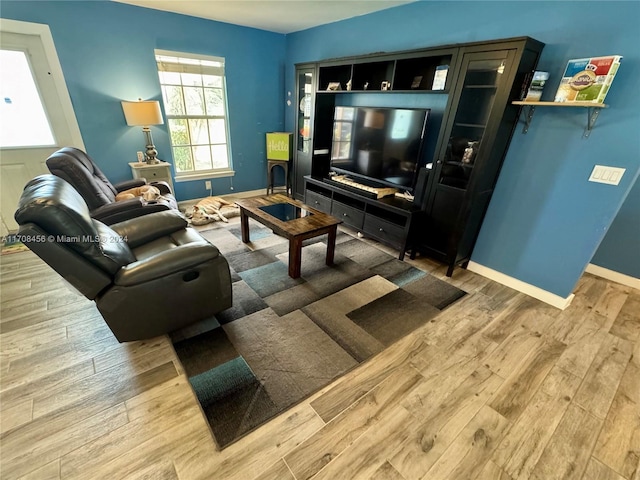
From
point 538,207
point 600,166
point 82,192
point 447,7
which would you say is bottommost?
point 82,192

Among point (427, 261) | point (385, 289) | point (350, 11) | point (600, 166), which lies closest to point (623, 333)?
point (600, 166)

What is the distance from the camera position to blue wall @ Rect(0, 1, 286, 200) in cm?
289

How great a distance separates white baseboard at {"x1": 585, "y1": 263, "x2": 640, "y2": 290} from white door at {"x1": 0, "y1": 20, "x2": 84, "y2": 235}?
225 inches

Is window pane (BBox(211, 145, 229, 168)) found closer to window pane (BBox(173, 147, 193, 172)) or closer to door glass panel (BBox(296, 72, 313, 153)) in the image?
window pane (BBox(173, 147, 193, 172))

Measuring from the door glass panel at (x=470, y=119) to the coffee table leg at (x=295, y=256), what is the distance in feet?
4.75

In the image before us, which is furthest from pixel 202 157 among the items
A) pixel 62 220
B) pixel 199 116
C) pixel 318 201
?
pixel 62 220

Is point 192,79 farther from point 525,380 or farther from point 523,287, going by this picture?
point 525,380

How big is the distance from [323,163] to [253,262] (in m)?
1.90

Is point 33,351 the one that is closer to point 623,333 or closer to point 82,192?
point 82,192

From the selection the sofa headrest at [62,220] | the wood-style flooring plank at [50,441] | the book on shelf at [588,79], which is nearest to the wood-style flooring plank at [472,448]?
the wood-style flooring plank at [50,441]

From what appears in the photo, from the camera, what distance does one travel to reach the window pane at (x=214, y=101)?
3929mm

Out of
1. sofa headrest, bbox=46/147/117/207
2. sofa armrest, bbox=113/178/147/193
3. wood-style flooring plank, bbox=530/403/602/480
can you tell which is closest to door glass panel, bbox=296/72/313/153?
sofa armrest, bbox=113/178/147/193

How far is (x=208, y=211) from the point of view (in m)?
3.73

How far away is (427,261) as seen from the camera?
2.88 metres
